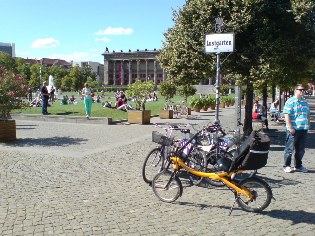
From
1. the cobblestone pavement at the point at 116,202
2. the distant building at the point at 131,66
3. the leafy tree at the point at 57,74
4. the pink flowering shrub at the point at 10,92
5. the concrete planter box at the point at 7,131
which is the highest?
the distant building at the point at 131,66

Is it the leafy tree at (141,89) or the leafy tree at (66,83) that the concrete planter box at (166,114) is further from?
the leafy tree at (66,83)

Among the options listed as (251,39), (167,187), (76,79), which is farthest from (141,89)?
(76,79)

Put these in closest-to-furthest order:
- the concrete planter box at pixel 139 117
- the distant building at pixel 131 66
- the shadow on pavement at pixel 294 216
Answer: the shadow on pavement at pixel 294 216 → the concrete planter box at pixel 139 117 → the distant building at pixel 131 66

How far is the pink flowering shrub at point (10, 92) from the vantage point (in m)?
11.8

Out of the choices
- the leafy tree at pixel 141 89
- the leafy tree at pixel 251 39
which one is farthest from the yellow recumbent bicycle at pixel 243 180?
the leafy tree at pixel 141 89

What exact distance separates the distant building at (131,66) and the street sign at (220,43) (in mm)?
143461

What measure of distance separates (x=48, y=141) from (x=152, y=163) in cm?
588

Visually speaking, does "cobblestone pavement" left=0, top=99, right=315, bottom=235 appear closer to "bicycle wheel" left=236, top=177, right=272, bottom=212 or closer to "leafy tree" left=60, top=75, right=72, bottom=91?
"bicycle wheel" left=236, top=177, right=272, bottom=212

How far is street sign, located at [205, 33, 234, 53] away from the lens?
28.3ft

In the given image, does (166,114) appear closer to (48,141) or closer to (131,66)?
(48,141)

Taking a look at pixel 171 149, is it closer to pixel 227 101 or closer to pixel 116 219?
pixel 116 219

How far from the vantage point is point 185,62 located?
481 inches

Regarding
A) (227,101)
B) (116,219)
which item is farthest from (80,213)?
(227,101)

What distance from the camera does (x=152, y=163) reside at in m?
7.54
